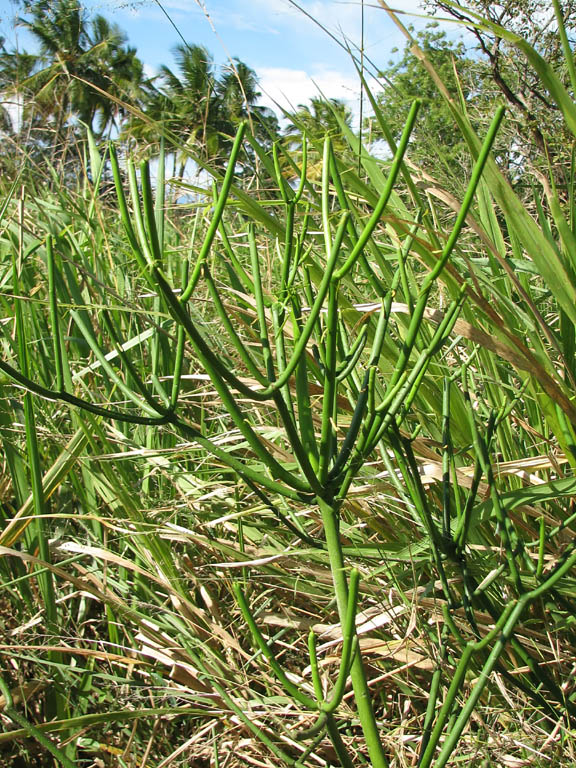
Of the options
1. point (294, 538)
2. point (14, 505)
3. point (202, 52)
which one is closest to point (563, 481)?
point (294, 538)

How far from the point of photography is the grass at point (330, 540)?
61cm

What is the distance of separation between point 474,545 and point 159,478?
676 millimetres

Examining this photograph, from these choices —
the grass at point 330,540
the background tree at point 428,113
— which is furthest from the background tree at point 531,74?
the grass at point 330,540

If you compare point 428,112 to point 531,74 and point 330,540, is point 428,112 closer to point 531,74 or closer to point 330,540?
point 531,74

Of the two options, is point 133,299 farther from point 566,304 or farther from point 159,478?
point 566,304

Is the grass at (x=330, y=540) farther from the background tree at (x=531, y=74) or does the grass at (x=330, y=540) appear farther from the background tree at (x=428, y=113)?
the background tree at (x=531, y=74)

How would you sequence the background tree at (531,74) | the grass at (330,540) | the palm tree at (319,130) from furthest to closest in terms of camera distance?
the background tree at (531,74), the palm tree at (319,130), the grass at (330,540)

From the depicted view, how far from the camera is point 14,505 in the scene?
1.33m

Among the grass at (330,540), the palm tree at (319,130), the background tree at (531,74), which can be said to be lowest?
the grass at (330,540)

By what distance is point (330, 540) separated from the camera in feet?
1.73

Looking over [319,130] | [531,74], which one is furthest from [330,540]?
[531,74]

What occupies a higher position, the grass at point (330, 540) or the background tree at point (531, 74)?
the background tree at point (531, 74)

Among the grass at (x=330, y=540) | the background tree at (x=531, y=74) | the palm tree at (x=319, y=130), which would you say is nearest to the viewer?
the grass at (x=330, y=540)

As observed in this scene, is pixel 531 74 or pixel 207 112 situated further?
pixel 531 74
